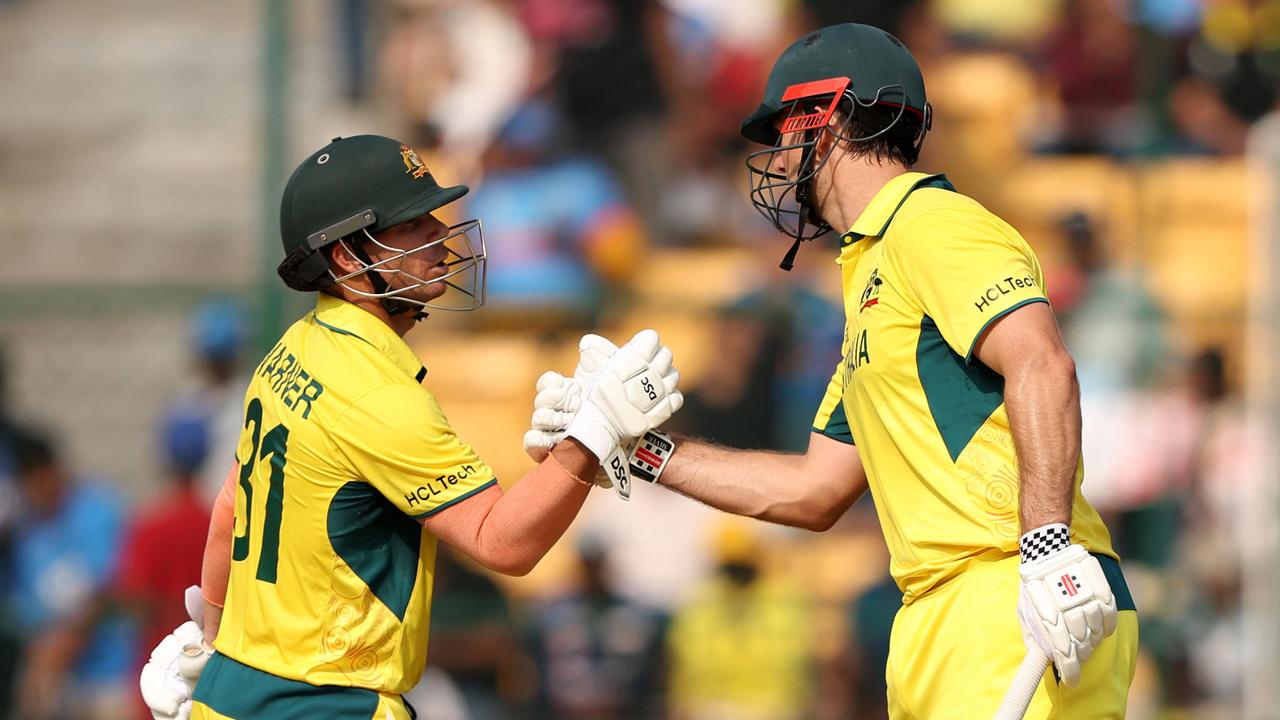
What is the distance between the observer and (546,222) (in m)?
9.98

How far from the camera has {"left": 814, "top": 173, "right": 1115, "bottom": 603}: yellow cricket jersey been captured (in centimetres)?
396

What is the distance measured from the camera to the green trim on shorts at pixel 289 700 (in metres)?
4.05

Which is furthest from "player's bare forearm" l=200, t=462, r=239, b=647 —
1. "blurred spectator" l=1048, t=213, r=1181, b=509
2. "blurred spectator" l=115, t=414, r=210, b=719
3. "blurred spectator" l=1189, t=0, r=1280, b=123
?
"blurred spectator" l=1189, t=0, r=1280, b=123

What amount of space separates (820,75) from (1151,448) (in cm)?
534

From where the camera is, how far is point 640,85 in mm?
10609

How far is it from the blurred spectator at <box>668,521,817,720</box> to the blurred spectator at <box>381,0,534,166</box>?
9.88 ft

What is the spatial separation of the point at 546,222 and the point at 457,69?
1288 millimetres

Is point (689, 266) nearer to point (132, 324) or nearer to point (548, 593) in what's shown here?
point (548, 593)

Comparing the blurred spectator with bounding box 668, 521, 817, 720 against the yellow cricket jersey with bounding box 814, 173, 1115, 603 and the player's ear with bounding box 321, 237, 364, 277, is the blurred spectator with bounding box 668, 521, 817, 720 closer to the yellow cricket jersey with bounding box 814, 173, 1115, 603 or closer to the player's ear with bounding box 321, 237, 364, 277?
the yellow cricket jersey with bounding box 814, 173, 1115, 603

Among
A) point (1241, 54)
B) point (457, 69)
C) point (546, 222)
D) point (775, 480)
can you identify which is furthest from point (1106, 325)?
point (775, 480)

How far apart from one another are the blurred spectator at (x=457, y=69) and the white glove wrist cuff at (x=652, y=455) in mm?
5634

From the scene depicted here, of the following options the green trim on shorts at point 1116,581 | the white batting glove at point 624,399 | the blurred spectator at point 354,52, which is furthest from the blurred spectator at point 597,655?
the green trim on shorts at point 1116,581

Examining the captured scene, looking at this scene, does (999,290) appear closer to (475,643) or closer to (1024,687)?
(1024,687)

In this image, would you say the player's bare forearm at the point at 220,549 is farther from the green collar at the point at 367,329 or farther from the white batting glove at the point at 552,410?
the white batting glove at the point at 552,410
